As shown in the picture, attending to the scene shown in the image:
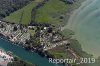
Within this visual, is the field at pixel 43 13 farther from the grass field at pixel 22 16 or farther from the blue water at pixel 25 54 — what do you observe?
the blue water at pixel 25 54

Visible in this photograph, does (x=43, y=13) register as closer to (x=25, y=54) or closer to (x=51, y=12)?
(x=51, y=12)

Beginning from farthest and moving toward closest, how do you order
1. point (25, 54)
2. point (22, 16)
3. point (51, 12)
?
point (51, 12)
point (22, 16)
point (25, 54)

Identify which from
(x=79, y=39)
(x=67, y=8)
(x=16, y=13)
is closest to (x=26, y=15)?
(x=16, y=13)

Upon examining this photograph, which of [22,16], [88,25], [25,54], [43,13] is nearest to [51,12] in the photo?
[43,13]

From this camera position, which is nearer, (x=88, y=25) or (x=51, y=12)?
(x=88, y=25)

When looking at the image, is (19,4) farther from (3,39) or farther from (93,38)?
(93,38)

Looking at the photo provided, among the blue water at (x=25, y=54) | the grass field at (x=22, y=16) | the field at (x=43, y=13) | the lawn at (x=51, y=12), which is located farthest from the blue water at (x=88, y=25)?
the grass field at (x=22, y=16)

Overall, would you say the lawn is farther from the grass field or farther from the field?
the grass field
